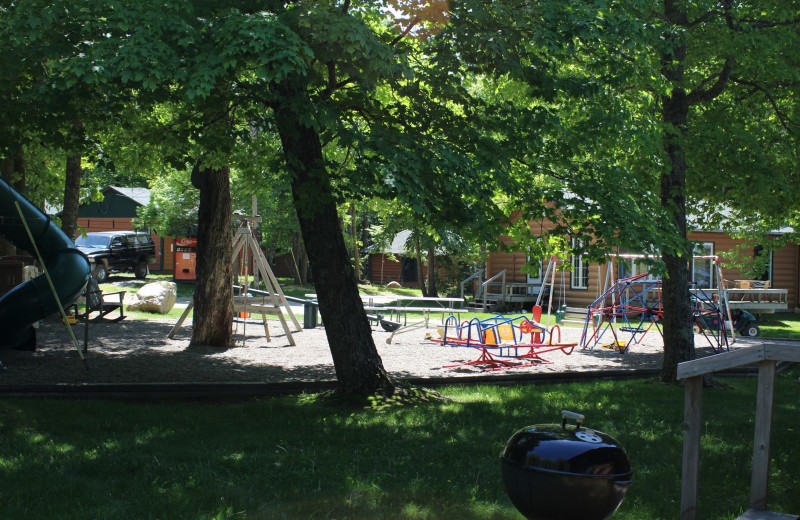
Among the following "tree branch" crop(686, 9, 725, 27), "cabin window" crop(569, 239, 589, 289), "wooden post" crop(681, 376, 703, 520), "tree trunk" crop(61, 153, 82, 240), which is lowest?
"wooden post" crop(681, 376, 703, 520)

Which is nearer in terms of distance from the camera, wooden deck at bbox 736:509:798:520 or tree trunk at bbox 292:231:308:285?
wooden deck at bbox 736:509:798:520

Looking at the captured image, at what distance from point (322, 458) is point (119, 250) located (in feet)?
104

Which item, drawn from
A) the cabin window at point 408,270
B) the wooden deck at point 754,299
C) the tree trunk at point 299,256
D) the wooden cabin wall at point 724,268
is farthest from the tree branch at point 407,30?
the cabin window at point 408,270

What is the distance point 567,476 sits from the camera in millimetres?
3535

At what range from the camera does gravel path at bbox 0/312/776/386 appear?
10.9 m

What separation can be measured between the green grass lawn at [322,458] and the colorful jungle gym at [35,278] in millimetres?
3822

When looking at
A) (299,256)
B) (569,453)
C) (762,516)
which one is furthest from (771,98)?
(299,256)

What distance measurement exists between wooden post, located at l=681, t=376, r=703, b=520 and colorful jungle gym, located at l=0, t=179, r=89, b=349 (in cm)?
950

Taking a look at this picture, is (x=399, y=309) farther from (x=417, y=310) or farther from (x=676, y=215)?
(x=676, y=215)

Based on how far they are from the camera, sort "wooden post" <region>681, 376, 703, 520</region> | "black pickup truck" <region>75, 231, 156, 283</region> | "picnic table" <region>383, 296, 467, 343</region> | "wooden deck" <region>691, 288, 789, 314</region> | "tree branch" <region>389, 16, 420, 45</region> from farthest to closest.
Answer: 1. "black pickup truck" <region>75, 231, 156, 283</region>
2. "wooden deck" <region>691, 288, 789, 314</region>
3. "picnic table" <region>383, 296, 467, 343</region>
4. "tree branch" <region>389, 16, 420, 45</region>
5. "wooden post" <region>681, 376, 703, 520</region>

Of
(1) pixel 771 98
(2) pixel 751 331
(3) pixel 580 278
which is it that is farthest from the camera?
(3) pixel 580 278

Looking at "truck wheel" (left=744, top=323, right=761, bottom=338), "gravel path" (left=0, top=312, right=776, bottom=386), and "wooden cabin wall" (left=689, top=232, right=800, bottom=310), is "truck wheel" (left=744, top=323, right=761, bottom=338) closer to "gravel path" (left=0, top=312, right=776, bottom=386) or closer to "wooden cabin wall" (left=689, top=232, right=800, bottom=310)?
"gravel path" (left=0, top=312, right=776, bottom=386)

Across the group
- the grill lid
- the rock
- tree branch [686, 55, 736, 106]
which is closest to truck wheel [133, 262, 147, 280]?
the rock

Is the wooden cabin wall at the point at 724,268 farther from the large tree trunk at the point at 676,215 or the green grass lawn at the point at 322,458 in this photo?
the green grass lawn at the point at 322,458
